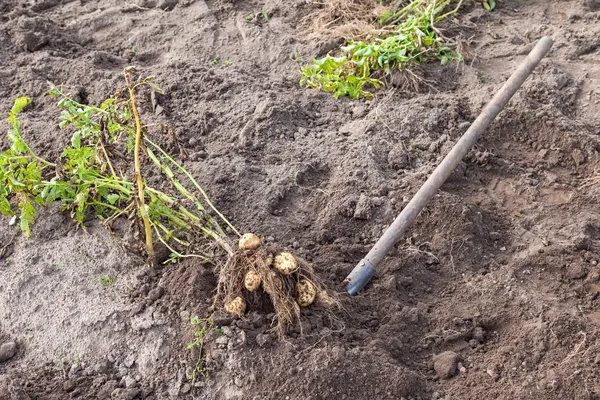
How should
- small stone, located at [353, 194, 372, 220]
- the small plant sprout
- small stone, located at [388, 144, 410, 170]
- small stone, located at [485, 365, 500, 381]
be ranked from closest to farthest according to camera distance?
small stone, located at [485, 365, 500, 381], small stone, located at [353, 194, 372, 220], small stone, located at [388, 144, 410, 170], the small plant sprout

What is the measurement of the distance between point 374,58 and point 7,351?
2.46 meters

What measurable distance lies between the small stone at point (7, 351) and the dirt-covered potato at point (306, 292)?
1.14 m

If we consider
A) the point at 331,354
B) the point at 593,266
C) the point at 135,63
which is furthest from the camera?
the point at 135,63

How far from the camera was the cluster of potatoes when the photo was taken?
8.96 ft

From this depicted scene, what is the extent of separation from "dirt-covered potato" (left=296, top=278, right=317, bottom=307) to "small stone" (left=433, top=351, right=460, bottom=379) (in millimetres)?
520

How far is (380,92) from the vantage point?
13.4 feet

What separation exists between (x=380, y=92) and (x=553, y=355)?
73.9 inches

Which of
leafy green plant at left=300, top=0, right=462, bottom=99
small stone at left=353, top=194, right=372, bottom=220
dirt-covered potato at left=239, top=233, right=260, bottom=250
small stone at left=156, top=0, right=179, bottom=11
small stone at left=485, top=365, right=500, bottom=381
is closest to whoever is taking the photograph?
small stone at left=485, top=365, right=500, bottom=381

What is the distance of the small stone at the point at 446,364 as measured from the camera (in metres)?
2.71

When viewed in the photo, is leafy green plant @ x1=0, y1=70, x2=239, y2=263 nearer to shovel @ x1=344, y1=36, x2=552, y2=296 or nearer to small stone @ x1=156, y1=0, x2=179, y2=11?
shovel @ x1=344, y1=36, x2=552, y2=296

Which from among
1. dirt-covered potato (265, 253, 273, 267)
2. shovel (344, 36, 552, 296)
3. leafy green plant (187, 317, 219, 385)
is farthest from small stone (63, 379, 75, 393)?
shovel (344, 36, 552, 296)

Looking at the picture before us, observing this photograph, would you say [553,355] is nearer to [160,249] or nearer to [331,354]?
[331,354]

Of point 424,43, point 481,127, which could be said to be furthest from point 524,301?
point 424,43

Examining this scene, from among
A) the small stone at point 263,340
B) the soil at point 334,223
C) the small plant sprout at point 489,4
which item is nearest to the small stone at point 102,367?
the soil at point 334,223
